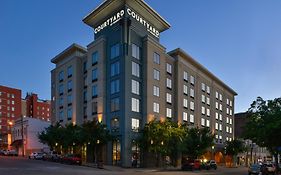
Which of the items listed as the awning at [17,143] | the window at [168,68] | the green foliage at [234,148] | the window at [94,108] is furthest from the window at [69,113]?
the green foliage at [234,148]

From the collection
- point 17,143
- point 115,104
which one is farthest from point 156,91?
point 17,143

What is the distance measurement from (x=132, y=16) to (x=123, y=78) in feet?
39.2

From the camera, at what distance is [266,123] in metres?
31.5

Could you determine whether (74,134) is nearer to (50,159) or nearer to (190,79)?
(50,159)

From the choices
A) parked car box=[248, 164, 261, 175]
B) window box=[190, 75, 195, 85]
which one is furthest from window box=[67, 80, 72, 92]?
parked car box=[248, 164, 261, 175]

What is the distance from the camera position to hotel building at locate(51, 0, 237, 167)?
57.7 meters

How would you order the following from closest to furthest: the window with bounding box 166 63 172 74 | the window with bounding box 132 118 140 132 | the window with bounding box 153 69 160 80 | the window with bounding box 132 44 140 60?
1. the window with bounding box 132 118 140 132
2. the window with bounding box 132 44 140 60
3. the window with bounding box 153 69 160 80
4. the window with bounding box 166 63 172 74

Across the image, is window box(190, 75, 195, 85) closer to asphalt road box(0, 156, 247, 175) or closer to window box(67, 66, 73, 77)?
window box(67, 66, 73, 77)

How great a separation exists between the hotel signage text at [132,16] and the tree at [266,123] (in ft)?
105

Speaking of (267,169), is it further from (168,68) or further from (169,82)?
(168,68)

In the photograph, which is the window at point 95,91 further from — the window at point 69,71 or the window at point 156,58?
the window at point 156,58

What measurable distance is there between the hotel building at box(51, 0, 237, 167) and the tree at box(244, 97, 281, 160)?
25248 millimetres

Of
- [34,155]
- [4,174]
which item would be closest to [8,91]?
[34,155]

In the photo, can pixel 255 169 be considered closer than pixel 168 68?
Yes
